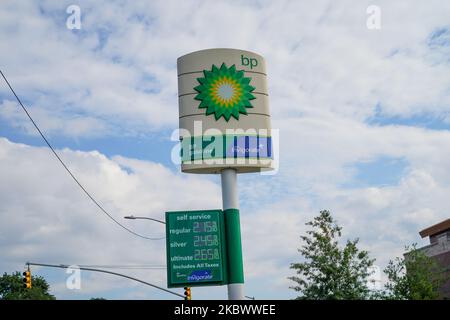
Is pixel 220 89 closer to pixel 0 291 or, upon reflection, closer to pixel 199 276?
pixel 199 276

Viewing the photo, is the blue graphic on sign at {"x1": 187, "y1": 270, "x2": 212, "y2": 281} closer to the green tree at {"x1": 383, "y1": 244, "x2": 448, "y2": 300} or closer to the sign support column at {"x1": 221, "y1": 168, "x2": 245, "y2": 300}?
the sign support column at {"x1": 221, "y1": 168, "x2": 245, "y2": 300}

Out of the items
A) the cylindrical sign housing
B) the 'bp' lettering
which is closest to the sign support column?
the cylindrical sign housing

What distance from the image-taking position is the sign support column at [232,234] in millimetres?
24984

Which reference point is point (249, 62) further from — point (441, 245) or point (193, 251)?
point (441, 245)

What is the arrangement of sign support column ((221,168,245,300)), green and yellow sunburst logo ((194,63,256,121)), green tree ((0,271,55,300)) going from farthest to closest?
green tree ((0,271,55,300))
green and yellow sunburst logo ((194,63,256,121))
sign support column ((221,168,245,300))

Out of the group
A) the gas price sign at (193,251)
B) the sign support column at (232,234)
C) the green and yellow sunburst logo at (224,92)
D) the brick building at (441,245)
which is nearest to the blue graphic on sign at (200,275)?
the gas price sign at (193,251)

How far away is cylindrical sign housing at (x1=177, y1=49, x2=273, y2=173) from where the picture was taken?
84.7 ft

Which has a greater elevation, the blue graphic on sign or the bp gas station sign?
the bp gas station sign

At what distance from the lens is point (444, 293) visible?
51.5 m

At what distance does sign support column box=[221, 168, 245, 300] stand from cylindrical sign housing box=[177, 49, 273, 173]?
60 cm
